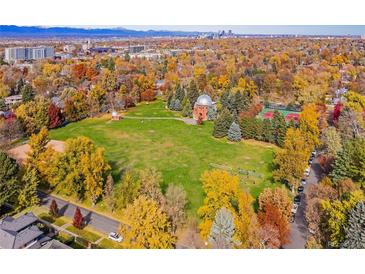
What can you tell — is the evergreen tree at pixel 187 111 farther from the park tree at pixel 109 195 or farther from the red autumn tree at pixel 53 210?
the red autumn tree at pixel 53 210

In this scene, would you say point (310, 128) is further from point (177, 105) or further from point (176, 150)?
point (177, 105)

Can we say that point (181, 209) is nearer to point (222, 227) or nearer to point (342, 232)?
point (222, 227)

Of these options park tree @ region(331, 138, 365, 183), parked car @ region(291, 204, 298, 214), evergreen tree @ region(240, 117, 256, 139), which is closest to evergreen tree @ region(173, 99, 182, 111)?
evergreen tree @ region(240, 117, 256, 139)

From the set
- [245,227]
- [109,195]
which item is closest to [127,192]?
[109,195]

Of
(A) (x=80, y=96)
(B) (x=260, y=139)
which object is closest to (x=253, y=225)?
(B) (x=260, y=139)

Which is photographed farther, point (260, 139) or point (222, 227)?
point (260, 139)

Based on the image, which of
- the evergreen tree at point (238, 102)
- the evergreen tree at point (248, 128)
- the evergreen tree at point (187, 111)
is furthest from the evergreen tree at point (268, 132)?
the evergreen tree at point (187, 111)
